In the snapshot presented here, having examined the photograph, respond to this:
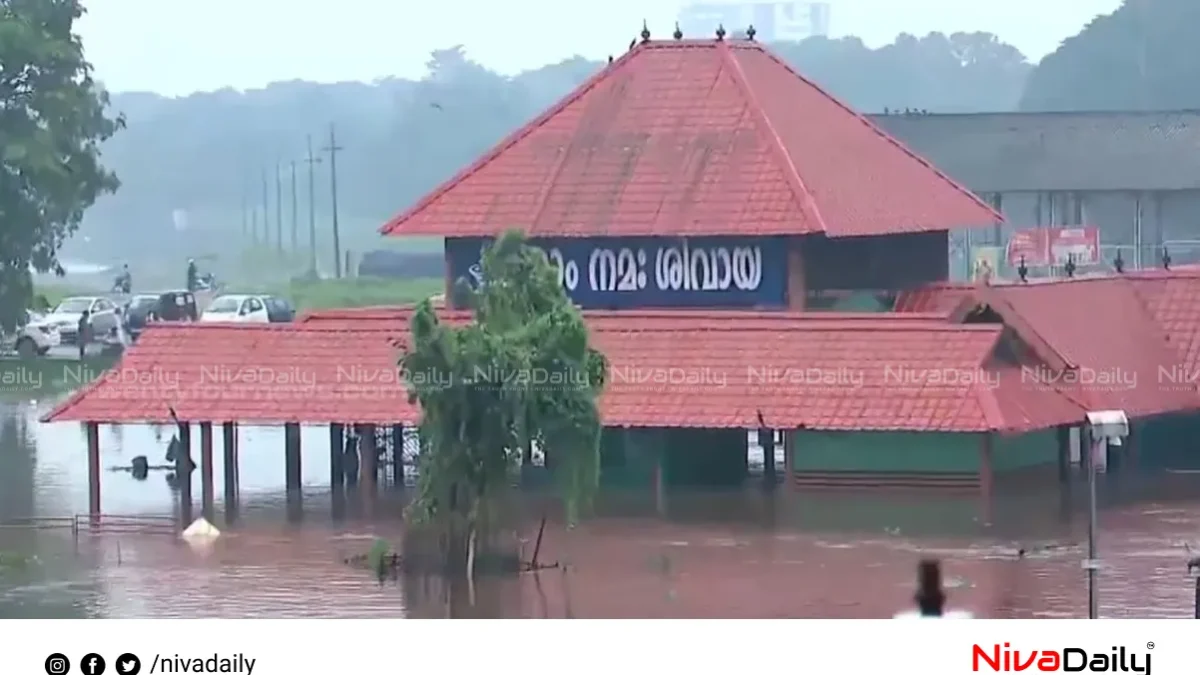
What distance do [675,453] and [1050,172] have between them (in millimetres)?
26622

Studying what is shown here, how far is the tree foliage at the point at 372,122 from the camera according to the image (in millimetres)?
90500

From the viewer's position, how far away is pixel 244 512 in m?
32.8

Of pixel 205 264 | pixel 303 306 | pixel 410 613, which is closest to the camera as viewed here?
pixel 410 613

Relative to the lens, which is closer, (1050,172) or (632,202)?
(632,202)

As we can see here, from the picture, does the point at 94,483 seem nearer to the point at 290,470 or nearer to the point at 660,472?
the point at 290,470

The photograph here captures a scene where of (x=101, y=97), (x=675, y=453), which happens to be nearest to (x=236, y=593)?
(x=675, y=453)

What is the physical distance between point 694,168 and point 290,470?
635 centimetres

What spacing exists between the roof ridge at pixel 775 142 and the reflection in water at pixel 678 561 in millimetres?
3886

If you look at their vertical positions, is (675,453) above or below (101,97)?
below

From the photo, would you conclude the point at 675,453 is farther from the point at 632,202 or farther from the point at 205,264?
the point at 205,264
